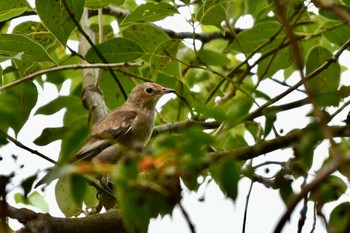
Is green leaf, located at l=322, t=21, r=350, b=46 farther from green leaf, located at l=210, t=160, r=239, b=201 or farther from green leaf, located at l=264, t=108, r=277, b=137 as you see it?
green leaf, located at l=210, t=160, r=239, b=201

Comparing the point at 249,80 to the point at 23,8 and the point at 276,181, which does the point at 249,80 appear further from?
the point at 276,181

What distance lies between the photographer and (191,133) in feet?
8.20

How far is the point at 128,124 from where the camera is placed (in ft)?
22.5

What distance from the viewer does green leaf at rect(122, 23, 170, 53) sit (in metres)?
6.26

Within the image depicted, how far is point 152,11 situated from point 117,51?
344 mm

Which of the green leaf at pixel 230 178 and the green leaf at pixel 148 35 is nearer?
the green leaf at pixel 230 178

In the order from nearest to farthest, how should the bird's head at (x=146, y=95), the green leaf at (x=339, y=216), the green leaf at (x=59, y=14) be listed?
the green leaf at (x=339, y=216) < the green leaf at (x=59, y=14) < the bird's head at (x=146, y=95)

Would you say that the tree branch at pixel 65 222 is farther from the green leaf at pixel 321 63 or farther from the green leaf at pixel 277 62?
the green leaf at pixel 277 62

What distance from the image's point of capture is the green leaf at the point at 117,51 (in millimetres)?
5246

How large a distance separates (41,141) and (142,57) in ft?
2.89

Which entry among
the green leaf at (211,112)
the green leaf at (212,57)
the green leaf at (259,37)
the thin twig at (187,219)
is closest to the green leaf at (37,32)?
the green leaf at (212,57)

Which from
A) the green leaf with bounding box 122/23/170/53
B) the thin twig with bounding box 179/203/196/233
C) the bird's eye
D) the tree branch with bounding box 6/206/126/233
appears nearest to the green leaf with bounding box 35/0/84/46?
the tree branch with bounding box 6/206/126/233

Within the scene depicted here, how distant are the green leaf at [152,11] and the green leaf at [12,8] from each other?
63cm

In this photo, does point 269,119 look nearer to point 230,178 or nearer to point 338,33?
point 230,178
